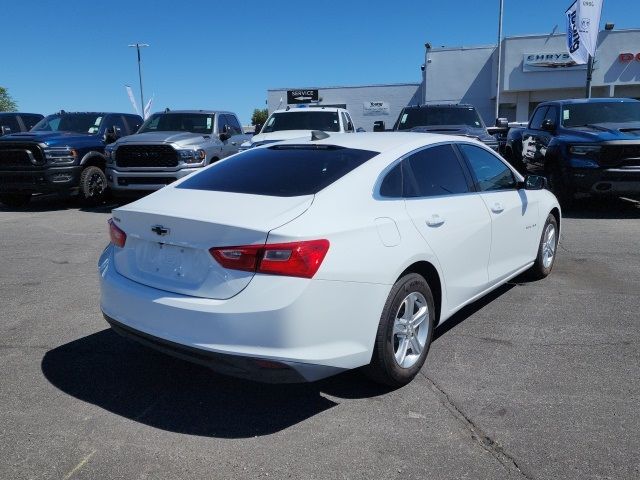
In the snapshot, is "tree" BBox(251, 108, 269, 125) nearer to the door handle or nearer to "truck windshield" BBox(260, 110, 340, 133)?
"truck windshield" BBox(260, 110, 340, 133)

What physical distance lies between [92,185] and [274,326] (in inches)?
393

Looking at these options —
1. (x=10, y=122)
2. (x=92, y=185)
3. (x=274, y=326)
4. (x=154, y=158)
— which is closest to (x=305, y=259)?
(x=274, y=326)

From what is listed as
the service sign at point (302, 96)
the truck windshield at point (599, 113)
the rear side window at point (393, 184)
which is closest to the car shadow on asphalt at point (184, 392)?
the rear side window at point (393, 184)

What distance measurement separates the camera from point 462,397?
3.42 metres

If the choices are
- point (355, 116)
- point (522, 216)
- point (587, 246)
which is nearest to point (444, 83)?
point (355, 116)

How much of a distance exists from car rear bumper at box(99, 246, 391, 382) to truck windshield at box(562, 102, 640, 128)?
8805mm

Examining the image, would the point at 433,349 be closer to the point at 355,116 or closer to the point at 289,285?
the point at 289,285

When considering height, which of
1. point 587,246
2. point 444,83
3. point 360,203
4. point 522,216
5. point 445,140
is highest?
point 444,83

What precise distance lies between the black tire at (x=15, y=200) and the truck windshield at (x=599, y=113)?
11.2m

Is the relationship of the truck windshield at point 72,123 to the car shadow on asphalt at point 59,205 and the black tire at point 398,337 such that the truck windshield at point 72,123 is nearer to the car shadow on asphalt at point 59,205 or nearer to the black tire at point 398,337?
the car shadow on asphalt at point 59,205

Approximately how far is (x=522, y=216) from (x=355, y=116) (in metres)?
38.7

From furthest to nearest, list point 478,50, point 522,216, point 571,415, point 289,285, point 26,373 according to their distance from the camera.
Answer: point 478,50
point 522,216
point 26,373
point 571,415
point 289,285

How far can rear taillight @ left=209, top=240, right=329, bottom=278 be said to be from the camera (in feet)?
9.29

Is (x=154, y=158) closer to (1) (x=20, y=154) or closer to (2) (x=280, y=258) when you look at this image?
(1) (x=20, y=154)
